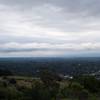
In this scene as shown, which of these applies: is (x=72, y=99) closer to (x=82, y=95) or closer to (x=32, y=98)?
(x=82, y=95)

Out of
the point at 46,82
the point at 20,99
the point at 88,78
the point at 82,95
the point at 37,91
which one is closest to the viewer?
the point at 37,91

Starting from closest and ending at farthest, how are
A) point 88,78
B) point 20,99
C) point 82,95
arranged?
1. point 20,99
2. point 82,95
3. point 88,78

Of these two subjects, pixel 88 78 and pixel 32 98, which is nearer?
pixel 32 98

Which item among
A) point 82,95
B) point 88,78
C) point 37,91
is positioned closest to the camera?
point 37,91

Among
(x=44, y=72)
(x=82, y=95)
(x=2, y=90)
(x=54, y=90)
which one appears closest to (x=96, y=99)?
(x=82, y=95)

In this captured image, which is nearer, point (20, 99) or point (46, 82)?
point (20, 99)

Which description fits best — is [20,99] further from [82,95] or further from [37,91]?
[82,95]

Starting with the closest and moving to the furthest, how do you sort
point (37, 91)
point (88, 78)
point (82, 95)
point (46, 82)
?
1. point (37, 91)
2. point (82, 95)
3. point (46, 82)
4. point (88, 78)

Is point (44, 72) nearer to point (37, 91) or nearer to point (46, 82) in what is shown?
point (46, 82)

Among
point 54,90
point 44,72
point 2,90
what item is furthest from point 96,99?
point 44,72
